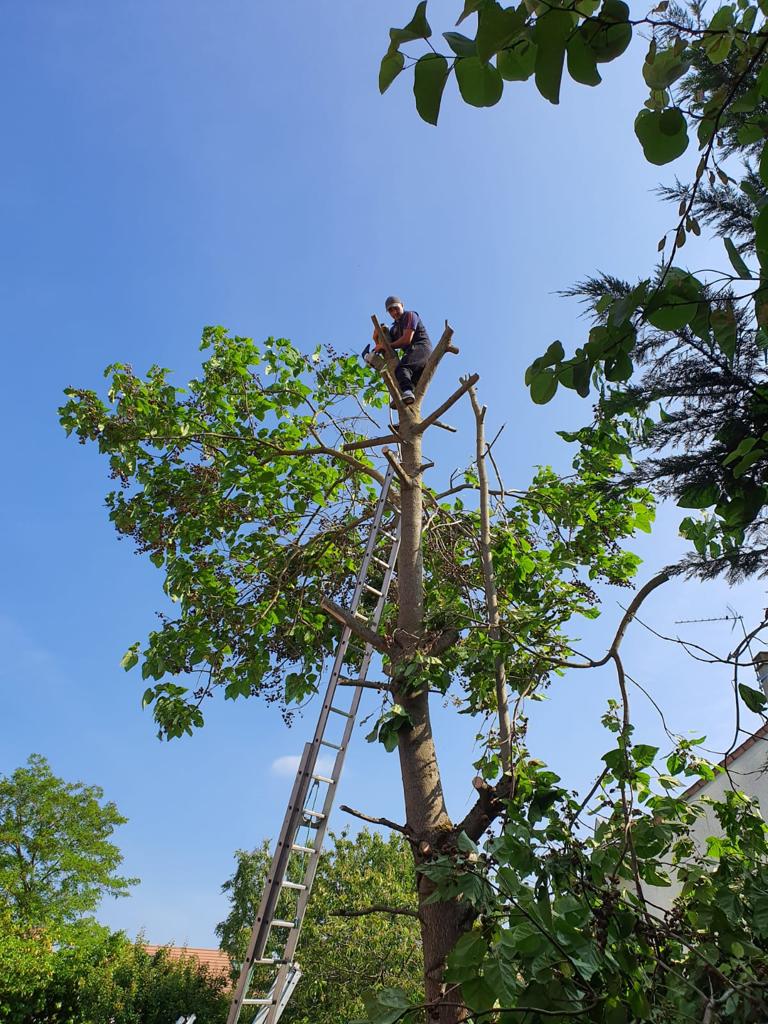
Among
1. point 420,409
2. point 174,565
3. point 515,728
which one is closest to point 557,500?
point 420,409

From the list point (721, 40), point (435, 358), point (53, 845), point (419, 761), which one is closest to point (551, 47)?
point (721, 40)

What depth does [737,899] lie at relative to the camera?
7.22 ft

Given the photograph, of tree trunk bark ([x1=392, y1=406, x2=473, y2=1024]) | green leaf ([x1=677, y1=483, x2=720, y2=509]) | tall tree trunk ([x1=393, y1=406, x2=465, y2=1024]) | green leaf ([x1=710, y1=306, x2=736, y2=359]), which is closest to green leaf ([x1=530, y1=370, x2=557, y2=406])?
green leaf ([x1=710, y1=306, x2=736, y2=359])

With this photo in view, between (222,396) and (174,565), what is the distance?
1.73 metres

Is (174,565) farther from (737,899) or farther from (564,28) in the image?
(564,28)

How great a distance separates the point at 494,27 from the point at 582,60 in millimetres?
170

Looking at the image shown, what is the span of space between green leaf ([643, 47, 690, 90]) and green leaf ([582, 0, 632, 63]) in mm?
285

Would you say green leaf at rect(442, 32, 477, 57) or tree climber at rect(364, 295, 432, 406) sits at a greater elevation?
tree climber at rect(364, 295, 432, 406)

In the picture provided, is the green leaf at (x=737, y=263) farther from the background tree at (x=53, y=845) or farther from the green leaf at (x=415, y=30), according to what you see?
the background tree at (x=53, y=845)

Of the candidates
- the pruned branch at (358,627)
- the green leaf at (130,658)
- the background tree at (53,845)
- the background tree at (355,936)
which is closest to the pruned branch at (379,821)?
the pruned branch at (358,627)

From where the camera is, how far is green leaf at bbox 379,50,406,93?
1141 mm

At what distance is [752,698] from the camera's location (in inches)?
82.3

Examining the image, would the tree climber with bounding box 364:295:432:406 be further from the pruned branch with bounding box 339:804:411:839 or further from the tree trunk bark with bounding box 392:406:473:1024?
the pruned branch with bounding box 339:804:411:839

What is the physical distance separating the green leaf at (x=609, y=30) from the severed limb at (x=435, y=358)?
17.7 feet
